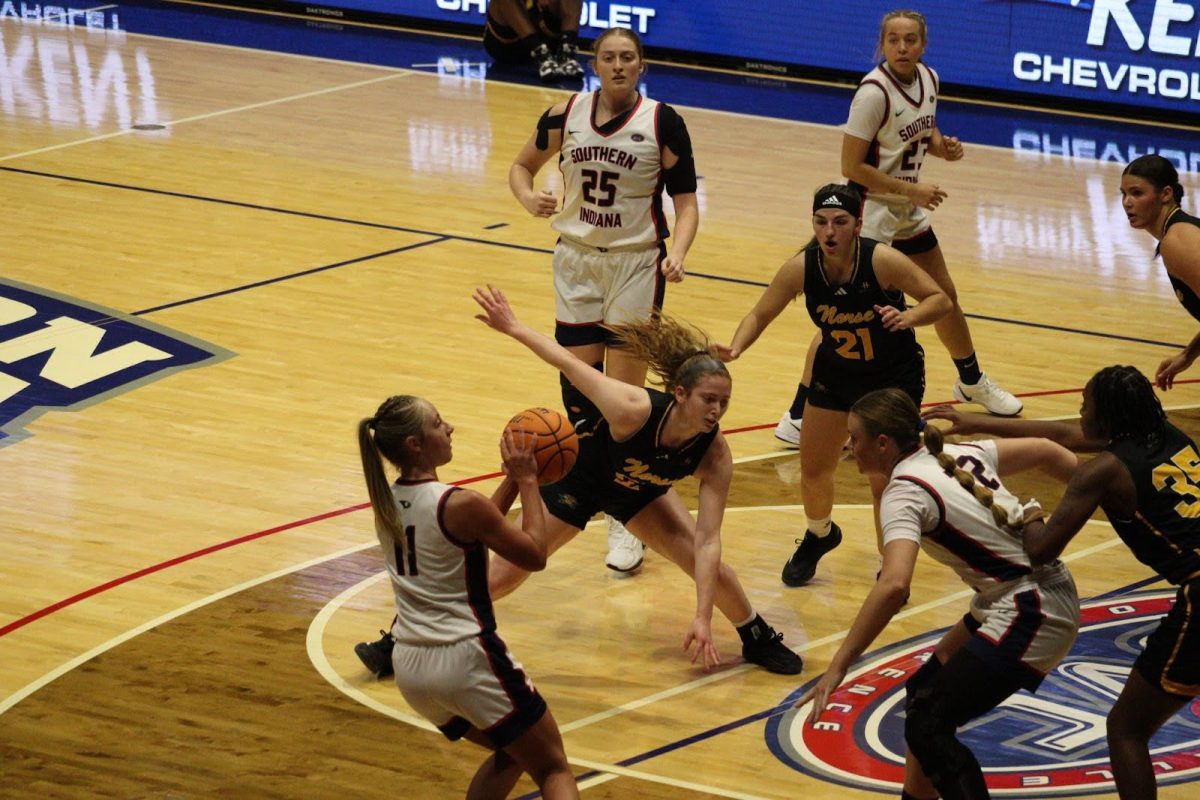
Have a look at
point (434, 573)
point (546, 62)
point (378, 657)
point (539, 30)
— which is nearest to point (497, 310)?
point (434, 573)

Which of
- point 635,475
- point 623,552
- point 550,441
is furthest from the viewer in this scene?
point 623,552

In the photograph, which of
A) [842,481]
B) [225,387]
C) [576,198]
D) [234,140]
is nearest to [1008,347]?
[842,481]

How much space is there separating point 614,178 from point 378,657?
7.96 ft

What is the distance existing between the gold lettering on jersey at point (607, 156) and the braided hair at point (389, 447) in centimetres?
293

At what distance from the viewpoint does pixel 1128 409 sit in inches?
197

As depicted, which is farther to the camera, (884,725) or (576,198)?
(576,198)

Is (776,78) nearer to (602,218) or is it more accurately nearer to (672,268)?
(602,218)

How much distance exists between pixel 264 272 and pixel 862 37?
8925mm

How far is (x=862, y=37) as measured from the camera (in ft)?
61.0

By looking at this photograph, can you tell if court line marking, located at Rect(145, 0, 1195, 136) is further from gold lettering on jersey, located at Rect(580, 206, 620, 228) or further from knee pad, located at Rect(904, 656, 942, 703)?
knee pad, located at Rect(904, 656, 942, 703)

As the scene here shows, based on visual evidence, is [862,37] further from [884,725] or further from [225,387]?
[884,725]

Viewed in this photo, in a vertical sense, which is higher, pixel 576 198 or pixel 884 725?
pixel 576 198

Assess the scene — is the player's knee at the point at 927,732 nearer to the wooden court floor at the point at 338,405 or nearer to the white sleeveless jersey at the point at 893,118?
the wooden court floor at the point at 338,405

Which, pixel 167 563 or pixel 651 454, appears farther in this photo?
pixel 167 563
